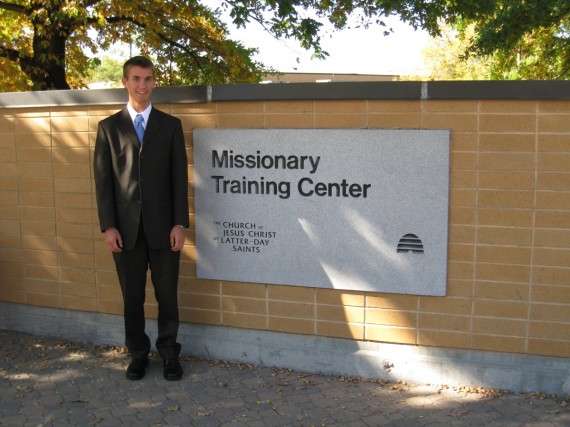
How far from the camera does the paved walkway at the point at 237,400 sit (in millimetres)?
4086

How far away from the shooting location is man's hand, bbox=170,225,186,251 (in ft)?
15.3

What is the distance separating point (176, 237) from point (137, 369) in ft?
3.26

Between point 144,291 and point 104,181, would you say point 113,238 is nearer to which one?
point 104,181

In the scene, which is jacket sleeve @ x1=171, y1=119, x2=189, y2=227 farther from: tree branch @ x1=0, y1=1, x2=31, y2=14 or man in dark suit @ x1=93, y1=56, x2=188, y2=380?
tree branch @ x1=0, y1=1, x2=31, y2=14

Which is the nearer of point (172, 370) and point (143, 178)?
point (143, 178)

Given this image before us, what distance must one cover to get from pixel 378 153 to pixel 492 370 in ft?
5.24

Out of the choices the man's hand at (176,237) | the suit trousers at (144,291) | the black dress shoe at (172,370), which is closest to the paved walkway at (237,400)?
the black dress shoe at (172,370)

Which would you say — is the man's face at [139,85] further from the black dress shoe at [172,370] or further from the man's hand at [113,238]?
the black dress shoe at [172,370]

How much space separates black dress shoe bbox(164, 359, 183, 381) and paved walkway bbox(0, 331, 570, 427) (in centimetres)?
6

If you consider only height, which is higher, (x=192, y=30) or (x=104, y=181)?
(x=192, y=30)

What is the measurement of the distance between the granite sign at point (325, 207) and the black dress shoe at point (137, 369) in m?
0.75

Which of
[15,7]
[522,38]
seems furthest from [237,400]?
[522,38]

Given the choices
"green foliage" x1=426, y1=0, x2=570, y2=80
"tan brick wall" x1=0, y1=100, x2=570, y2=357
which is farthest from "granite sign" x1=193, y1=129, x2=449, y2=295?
"green foliage" x1=426, y1=0, x2=570, y2=80

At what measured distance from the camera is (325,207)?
4.69 meters
